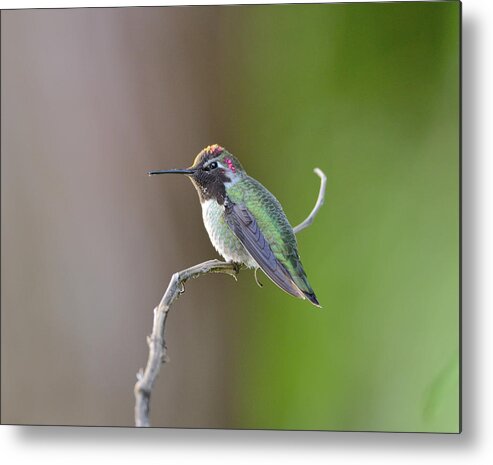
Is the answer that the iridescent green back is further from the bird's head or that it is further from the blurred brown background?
the blurred brown background

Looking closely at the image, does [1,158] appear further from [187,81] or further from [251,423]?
[251,423]

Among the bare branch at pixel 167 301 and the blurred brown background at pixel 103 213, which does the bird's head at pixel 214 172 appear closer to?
the blurred brown background at pixel 103 213

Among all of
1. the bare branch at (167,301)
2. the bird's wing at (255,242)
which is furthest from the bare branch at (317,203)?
the bird's wing at (255,242)

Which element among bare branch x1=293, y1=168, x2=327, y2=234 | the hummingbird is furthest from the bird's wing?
bare branch x1=293, y1=168, x2=327, y2=234

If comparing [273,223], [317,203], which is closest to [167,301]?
[273,223]

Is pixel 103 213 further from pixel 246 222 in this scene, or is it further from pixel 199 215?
pixel 246 222

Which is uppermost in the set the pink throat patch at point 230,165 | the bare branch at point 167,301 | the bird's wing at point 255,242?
the pink throat patch at point 230,165

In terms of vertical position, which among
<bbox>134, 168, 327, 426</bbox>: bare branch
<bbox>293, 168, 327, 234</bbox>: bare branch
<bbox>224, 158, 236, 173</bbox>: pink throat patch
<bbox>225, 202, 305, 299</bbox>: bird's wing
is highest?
<bbox>224, 158, 236, 173</bbox>: pink throat patch
